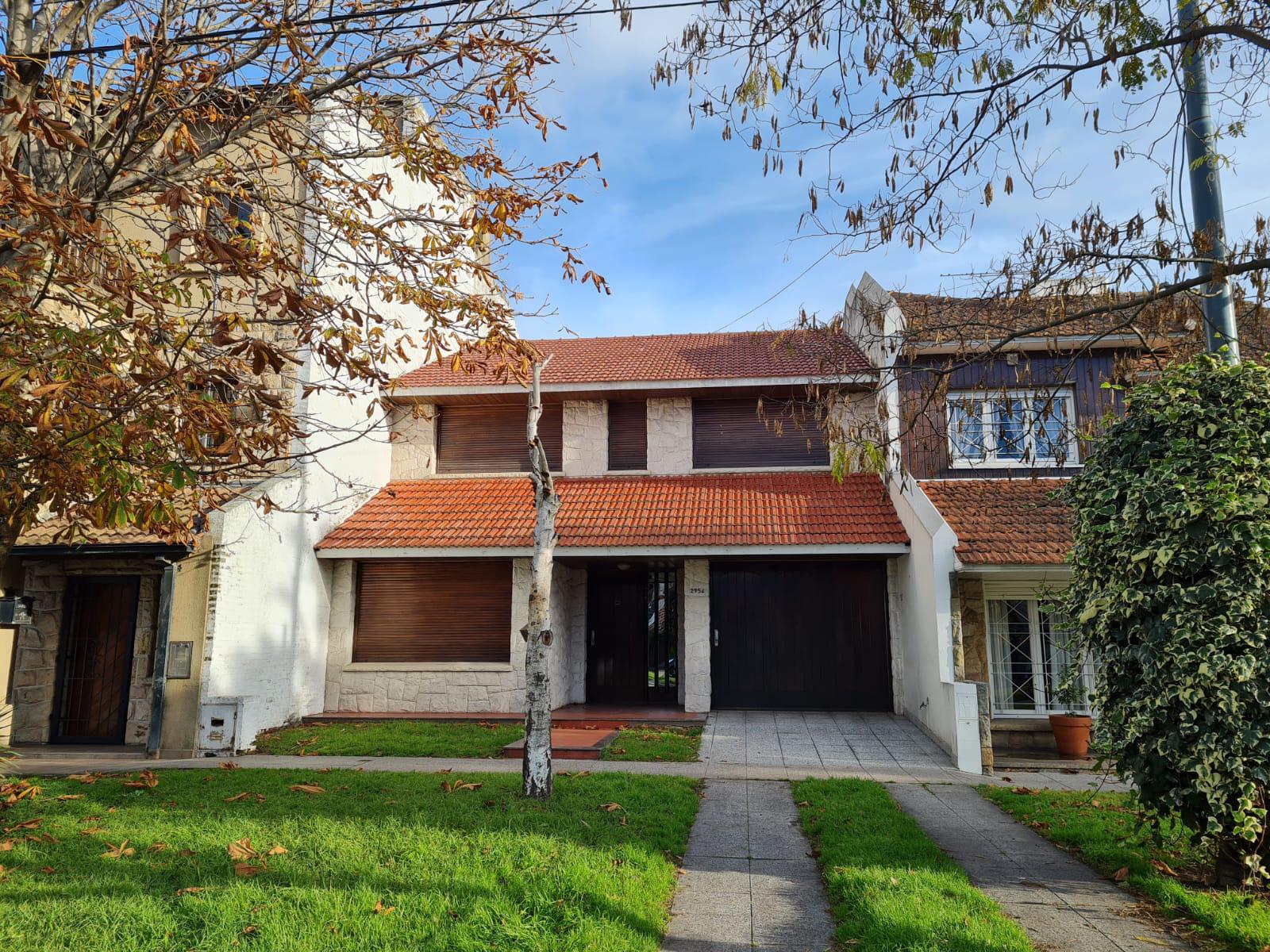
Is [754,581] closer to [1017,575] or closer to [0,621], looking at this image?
[1017,575]

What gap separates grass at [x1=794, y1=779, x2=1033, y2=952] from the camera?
14.7 feet

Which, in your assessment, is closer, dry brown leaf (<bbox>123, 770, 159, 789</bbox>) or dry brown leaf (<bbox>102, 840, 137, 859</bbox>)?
dry brown leaf (<bbox>102, 840, 137, 859</bbox>)

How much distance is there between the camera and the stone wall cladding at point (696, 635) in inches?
547

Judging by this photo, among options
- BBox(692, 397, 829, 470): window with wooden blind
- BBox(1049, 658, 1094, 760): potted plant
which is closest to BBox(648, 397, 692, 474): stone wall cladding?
BBox(692, 397, 829, 470): window with wooden blind

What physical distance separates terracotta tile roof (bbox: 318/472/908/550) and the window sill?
211 cm

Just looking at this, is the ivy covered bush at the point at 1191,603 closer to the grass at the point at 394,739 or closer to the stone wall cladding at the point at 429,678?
the grass at the point at 394,739

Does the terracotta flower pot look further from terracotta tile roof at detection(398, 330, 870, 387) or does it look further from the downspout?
the downspout

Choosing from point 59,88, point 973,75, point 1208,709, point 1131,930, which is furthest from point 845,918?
point 59,88

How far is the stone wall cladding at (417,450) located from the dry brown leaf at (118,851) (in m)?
10.5

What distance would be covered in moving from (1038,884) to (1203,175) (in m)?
5.24

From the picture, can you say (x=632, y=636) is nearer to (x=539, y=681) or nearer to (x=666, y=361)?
(x=666, y=361)

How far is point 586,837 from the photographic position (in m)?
6.23

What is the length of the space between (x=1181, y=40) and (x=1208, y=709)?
4.39 meters

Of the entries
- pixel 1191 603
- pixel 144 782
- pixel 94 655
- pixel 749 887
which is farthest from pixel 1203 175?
pixel 94 655
